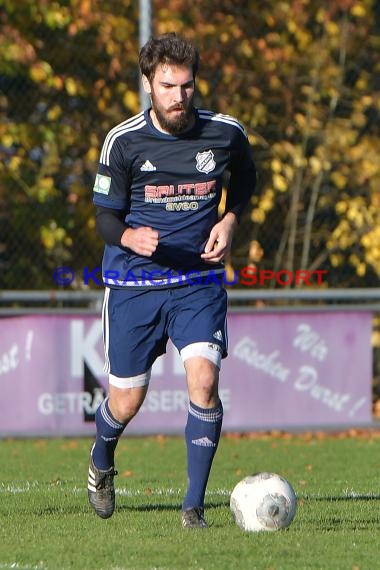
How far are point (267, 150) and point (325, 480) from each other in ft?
17.2

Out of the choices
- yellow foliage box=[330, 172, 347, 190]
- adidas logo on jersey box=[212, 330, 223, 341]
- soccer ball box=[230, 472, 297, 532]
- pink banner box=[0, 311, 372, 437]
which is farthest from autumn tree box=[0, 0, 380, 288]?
soccer ball box=[230, 472, 297, 532]

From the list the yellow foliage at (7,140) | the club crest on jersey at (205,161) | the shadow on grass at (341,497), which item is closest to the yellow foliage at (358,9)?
the yellow foliage at (7,140)

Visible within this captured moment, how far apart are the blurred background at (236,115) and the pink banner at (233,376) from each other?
0.48 m

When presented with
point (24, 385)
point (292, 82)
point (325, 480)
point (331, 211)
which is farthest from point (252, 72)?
point (325, 480)

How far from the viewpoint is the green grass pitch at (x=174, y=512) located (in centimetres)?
504

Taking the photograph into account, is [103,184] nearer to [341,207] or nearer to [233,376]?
[233,376]

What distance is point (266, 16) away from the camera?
1312 centimetres

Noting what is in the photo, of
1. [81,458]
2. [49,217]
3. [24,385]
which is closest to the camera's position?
[81,458]

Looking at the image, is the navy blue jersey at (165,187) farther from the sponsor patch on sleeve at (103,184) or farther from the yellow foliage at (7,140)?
the yellow foliage at (7,140)

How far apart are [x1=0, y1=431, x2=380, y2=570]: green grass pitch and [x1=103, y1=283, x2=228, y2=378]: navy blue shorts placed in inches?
32.5

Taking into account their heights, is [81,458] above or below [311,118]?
below

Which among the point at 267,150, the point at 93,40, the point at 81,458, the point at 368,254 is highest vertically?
the point at 93,40

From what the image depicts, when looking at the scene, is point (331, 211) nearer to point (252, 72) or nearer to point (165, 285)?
point (252, 72)

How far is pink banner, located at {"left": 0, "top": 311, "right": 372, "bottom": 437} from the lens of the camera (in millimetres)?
11469
